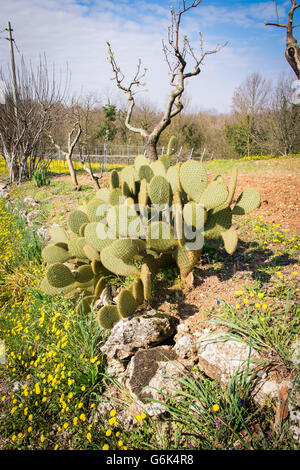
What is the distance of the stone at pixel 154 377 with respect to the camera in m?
1.39

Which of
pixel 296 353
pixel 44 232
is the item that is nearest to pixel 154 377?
pixel 296 353

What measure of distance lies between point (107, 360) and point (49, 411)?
0.45m

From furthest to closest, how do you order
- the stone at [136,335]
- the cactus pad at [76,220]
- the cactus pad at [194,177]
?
the cactus pad at [76,220], the cactus pad at [194,177], the stone at [136,335]

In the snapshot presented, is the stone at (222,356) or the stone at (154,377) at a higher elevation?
the stone at (222,356)

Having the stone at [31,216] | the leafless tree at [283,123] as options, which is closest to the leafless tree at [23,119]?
the stone at [31,216]

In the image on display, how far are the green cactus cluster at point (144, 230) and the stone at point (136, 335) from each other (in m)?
0.09

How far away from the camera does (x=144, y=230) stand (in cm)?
181

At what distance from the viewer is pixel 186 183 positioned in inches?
76.1

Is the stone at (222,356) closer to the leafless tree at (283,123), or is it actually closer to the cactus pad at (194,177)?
the cactus pad at (194,177)

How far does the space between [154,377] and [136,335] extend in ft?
0.87

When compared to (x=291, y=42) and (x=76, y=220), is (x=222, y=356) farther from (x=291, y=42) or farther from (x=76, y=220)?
(x=291, y=42)
